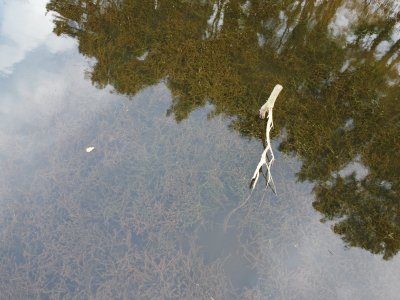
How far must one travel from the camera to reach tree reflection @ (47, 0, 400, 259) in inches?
127

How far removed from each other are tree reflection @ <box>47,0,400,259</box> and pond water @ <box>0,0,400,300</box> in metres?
0.02

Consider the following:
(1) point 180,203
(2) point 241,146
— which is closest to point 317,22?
(2) point 241,146

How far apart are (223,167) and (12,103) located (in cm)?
236

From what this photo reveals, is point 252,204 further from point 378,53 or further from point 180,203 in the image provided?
point 378,53

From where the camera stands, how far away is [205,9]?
4.88m

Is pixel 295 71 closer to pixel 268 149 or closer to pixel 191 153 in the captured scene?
pixel 268 149

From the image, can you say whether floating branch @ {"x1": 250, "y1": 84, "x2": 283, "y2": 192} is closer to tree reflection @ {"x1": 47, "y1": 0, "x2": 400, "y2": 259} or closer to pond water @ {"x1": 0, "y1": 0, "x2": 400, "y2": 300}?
pond water @ {"x1": 0, "y1": 0, "x2": 400, "y2": 300}

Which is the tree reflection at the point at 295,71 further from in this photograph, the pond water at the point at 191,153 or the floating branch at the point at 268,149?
the floating branch at the point at 268,149

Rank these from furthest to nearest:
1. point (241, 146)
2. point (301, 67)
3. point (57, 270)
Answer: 1. point (301, 67)
2. point (241, 146)
3. point (57, 270)

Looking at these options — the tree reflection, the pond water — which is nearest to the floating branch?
the pond water

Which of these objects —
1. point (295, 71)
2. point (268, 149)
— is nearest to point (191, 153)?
point (268, 149)

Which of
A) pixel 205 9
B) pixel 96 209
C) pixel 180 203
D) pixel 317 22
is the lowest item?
pixel 96 209

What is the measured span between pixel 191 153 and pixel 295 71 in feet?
5.47

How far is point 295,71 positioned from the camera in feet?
13.4
